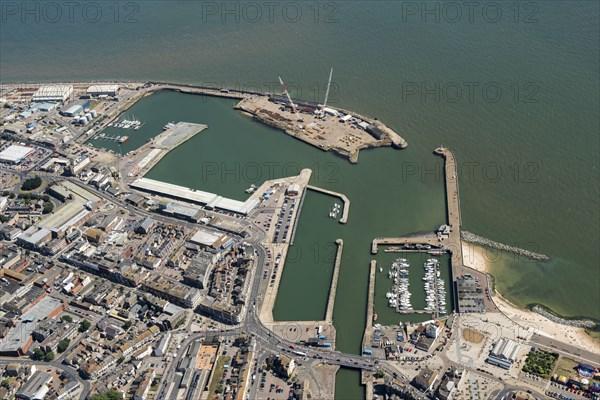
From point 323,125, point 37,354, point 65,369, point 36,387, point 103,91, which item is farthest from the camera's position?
point 103,91

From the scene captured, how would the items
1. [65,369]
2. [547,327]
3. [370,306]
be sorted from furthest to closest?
[370,306]
[547,327]
[65,369]

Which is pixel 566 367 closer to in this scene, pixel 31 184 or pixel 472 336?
pixel 472 336

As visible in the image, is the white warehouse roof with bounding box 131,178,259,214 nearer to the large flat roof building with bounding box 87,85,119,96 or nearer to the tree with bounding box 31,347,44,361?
the tree with bounding box 31,347,44,361

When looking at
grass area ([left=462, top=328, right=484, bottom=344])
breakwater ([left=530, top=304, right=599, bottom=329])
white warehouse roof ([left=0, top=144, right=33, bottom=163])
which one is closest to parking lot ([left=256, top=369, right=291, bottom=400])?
grass area ([left=462, top=328, right=484, bottom=344])

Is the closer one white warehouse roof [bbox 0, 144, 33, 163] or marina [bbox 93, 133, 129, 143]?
white warehouse roof [bbox 0, 144, 33, 163]

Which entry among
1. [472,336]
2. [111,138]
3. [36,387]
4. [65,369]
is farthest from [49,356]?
[111,138]
